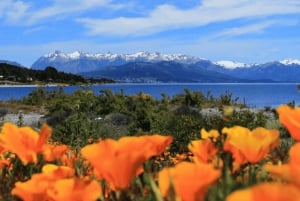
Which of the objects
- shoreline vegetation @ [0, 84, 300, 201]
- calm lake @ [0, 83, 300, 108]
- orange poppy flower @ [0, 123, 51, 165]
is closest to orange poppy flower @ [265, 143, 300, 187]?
shoreline vegetation @ [0, 84, 300, 201]

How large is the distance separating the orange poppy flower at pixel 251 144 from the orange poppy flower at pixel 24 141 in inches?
21.6

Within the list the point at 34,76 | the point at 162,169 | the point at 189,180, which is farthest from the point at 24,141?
the point at 34,76

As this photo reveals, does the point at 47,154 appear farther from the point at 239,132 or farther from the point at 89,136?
the point at 89,136

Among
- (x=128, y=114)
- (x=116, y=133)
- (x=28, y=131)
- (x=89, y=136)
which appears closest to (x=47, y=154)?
(x=28, y=131)

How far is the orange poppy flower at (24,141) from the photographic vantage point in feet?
4.99

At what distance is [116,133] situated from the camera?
13.5 metres

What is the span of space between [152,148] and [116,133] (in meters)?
12.3

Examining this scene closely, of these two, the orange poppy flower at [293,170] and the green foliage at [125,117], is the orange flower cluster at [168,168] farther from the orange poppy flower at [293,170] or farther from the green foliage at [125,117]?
the green foliage at [125,117]

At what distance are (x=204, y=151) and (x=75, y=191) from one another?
1.72ft

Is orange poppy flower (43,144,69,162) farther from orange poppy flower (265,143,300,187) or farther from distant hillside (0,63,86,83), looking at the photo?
distant hillside (0,63,86,83)

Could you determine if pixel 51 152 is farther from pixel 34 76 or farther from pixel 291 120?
pixel 34 76

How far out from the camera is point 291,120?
49.8 inches

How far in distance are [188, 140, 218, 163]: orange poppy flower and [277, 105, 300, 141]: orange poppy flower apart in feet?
0.93

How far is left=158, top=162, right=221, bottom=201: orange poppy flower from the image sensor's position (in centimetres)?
96
